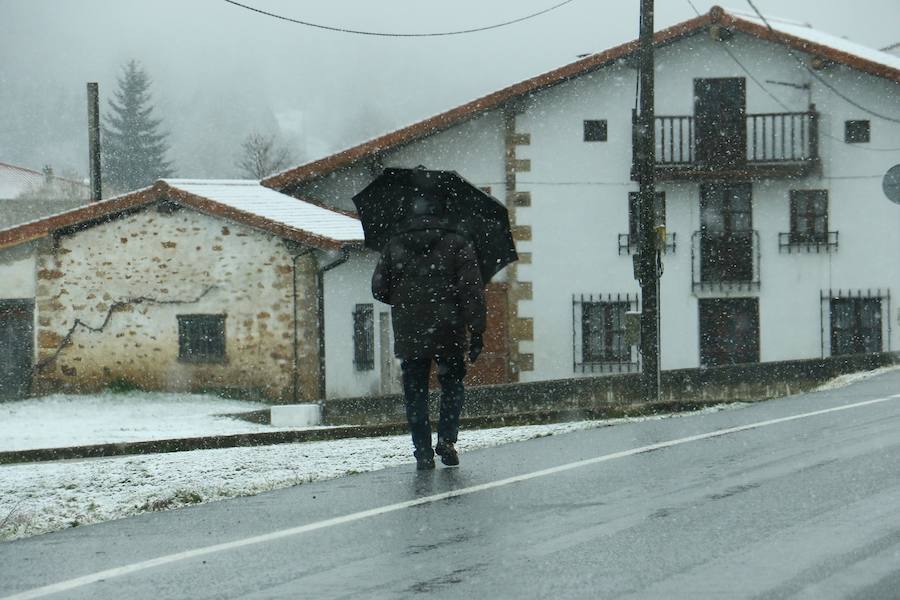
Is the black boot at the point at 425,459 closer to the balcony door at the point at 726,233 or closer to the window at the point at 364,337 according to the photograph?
the window at the point at 364,337

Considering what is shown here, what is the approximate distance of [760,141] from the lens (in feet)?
99.8

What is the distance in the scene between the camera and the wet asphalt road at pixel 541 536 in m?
5.07

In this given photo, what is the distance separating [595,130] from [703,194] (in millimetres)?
2744

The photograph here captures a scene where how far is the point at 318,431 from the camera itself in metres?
11.9

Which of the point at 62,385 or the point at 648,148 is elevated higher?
the point at 648,148

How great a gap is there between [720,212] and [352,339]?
29.1ft

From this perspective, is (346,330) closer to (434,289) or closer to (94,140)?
(94,140)

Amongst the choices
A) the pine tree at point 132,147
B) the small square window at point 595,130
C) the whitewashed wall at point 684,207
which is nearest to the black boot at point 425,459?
the whitewashed wall at point 684,207

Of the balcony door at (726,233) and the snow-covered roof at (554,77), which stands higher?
the snow-covered roof at (554,77)

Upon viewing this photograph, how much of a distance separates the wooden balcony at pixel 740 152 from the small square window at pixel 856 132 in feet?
2.55

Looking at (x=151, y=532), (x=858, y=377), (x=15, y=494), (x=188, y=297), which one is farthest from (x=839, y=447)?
(x=188, y=297)

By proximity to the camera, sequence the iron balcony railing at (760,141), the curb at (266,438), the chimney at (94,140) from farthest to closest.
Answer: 1. the chimney at (94,140)
2. the iron balcony railing at (760,141)
3. the curb at (266,438)

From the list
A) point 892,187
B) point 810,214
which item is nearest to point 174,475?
point 892,187

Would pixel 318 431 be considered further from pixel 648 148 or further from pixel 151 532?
pixel 648 148
